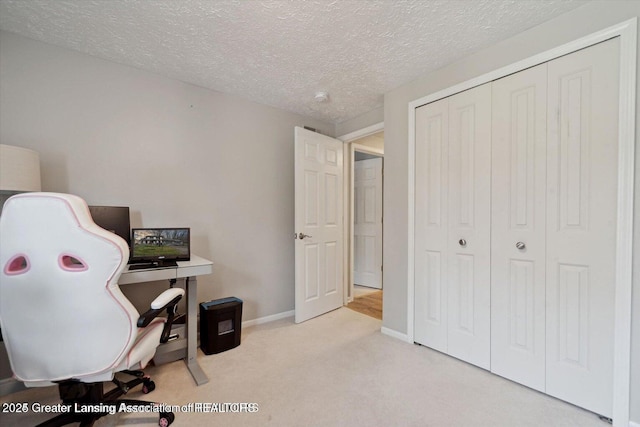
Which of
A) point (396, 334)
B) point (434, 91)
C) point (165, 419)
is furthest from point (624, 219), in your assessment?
point (165, 419)

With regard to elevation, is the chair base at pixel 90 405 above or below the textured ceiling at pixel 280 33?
below

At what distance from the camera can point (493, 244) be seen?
1.99 m

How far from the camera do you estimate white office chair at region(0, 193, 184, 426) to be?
1.09 m

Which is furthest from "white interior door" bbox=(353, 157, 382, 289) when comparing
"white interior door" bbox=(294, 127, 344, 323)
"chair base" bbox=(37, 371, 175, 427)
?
"chair base" bbox=(37, 371, 175, 427)

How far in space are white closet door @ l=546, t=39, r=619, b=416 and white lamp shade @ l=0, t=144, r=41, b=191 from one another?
10.7 feet

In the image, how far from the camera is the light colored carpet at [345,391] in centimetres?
153

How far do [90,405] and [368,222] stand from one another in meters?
4.06

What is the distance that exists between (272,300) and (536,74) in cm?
311

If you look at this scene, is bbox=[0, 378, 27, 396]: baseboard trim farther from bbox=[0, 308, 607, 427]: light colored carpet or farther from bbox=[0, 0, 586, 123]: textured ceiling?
bbox=[0, 0, 586, 123]: textured ceiling

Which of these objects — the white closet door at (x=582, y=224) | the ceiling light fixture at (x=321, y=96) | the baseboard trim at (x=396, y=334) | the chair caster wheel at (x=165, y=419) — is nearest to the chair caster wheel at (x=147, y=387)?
the chair caster wheel at (x=165, y=419)

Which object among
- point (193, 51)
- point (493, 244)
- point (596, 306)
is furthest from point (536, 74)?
point (193, 51)

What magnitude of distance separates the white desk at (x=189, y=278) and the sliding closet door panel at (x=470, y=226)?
1.98 metres

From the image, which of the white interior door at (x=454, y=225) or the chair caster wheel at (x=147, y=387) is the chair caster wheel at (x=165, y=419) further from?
the white interior door at (x=454, y=225)

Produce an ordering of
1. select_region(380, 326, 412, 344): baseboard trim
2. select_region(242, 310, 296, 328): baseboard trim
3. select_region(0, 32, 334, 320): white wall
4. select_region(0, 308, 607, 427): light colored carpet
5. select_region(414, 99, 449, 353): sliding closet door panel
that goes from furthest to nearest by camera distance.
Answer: select_region(242, 310, 296, 328): baseboard trim < select_region(380, 326, 412, 344): baseboard trim < select_region(414, 99, 449, 353): sliding closet door panel < select_region(0, 32, 334, 320): white wall < select_region(0, 308, 607, 427): light colored carpet
